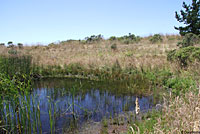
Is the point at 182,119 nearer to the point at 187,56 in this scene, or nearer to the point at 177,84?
the point at 177,84

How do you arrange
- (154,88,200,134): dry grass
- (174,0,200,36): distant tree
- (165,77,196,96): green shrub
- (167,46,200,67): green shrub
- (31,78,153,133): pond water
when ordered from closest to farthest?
(154,88,200,134): dry grass, (31,78,153,133): pond water, (165,77,196,96): green shrub, (167,46,200,67): green shrub, (174,0,200,36): distant tree

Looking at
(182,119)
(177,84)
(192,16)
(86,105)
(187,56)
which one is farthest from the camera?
(192,16)

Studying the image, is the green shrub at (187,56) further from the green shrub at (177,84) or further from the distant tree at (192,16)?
→ the distant tree at (192,16)

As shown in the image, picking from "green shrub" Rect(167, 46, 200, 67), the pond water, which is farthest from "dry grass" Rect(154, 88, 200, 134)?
"green shrub" Rect(167, 46, 200, 67)

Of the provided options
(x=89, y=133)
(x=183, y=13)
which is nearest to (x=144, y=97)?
(x=89, y=133)

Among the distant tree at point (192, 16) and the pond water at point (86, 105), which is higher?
the distant tree at point (192, 16)

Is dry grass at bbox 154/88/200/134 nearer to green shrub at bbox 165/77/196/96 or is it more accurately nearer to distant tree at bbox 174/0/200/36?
green shrub at bbox 165/77/196/96

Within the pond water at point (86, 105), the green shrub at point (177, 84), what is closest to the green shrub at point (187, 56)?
the green shrub at point (177, 84)

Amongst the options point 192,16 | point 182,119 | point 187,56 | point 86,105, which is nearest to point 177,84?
point 187,56

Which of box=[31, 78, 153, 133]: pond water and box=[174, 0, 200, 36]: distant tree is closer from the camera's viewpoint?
box=[31, 78, 153, 133]: pond water

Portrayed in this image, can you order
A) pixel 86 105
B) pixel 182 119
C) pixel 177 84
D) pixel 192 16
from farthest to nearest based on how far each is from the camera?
pixel 192 16
pixel 177 84
pixel 86 105
pixel 182 119

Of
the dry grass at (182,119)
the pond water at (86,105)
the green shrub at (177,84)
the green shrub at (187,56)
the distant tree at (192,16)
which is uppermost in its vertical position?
the distant tree at (192,16)

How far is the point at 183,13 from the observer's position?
11.6m

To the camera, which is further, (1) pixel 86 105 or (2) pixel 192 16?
(2) pixel 192 16
